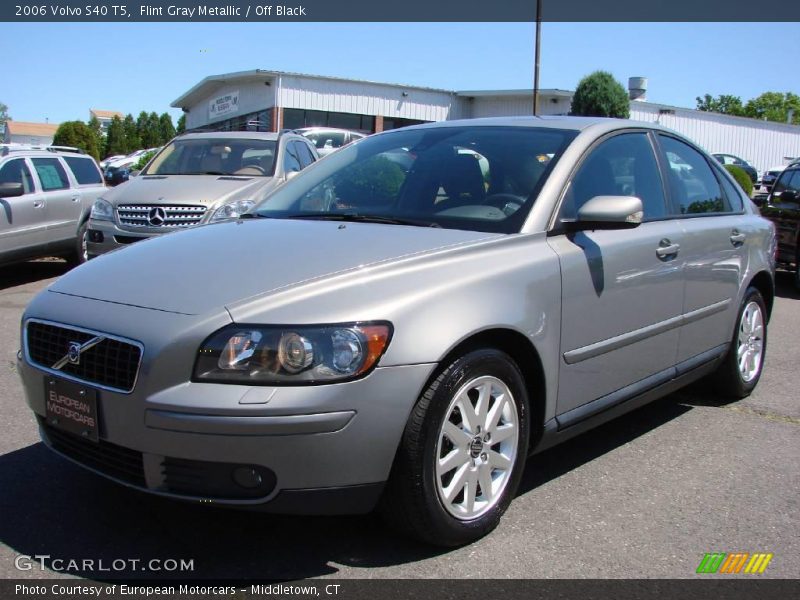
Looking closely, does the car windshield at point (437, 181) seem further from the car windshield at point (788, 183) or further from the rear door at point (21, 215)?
the car windshield at point (788, 183)

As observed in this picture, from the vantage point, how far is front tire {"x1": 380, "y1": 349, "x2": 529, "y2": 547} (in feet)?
9.44

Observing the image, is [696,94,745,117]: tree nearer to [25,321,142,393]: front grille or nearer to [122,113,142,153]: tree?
[122,113,142,153]: tree

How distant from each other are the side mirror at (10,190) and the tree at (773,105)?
405ft

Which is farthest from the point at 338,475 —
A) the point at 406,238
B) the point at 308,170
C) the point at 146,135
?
the point at 146,135

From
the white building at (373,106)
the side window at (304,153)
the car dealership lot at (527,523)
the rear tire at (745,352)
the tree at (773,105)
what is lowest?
the car dealership lot at (527,523)

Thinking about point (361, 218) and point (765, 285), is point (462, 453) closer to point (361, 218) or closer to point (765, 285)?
point (361, 218)

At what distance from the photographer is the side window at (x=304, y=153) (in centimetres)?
1055

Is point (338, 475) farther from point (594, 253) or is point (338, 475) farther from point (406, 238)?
point (594, 253)

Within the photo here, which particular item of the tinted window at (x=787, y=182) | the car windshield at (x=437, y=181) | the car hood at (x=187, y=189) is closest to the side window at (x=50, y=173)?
the car hood at (x=187, y=189)

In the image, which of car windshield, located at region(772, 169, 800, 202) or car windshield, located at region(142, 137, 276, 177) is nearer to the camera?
car windshield, located at region(142, 137, 276, 177)

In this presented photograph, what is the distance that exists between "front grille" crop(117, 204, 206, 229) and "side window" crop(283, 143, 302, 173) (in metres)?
1.58

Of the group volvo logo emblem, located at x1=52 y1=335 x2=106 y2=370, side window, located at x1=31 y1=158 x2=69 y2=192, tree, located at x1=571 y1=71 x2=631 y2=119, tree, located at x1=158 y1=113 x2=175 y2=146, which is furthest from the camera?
tree, located at x1=158 y1=113 x2=175 y2=146

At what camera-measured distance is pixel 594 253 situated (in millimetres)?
3688

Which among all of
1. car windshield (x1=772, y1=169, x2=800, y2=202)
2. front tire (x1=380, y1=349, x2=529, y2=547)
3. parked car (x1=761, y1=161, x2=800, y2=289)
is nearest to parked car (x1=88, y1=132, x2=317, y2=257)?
front tire (x1=380, y1=349, x2=529, y2=547)
